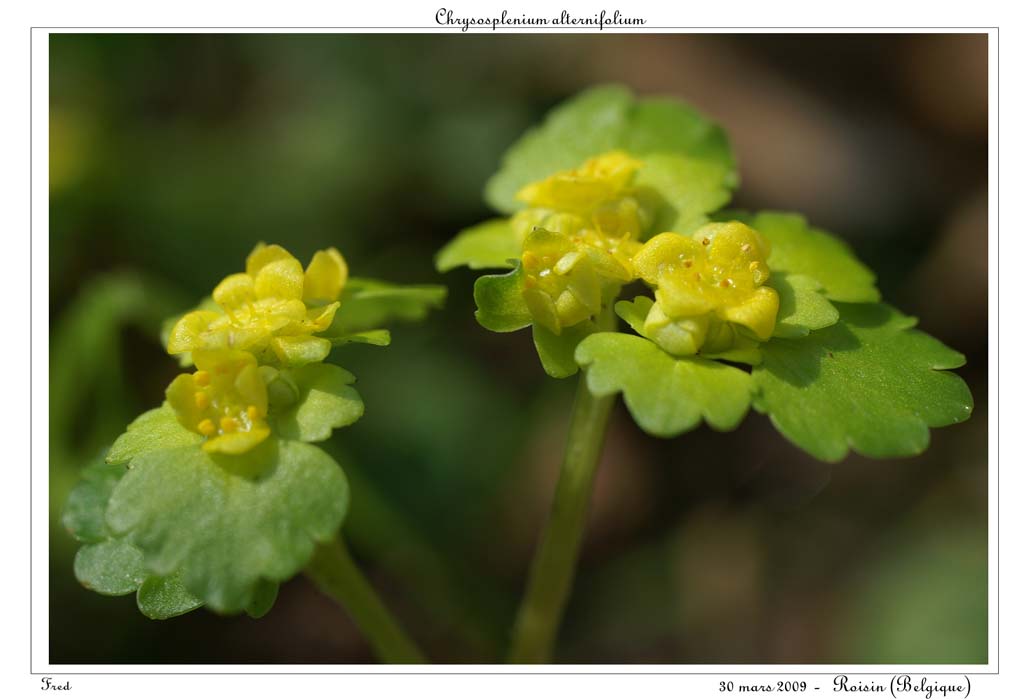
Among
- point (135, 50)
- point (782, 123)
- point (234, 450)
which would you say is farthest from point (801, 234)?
point (135, 50)

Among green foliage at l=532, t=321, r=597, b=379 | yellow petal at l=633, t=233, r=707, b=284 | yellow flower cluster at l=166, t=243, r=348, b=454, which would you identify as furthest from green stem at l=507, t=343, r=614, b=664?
yellow flower cluster at l=166, t=243, r=348, b=454

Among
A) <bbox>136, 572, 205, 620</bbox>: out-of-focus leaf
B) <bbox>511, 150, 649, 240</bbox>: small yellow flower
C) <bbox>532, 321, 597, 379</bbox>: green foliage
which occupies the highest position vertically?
<bbox>511, 150, 649, 240</bbox>: small yellow flower

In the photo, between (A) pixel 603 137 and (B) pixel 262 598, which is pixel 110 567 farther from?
(A) pixel 603 137

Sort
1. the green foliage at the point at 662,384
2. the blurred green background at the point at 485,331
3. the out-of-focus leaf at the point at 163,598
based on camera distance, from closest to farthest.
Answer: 1. the green foliage at the point at 662,384
2. the out-of-focus leaf at the point at 163,598
3. the blurred green background at the point at 485,331

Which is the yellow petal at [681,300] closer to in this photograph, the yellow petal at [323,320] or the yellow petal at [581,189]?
the yellow petal at [581,189]

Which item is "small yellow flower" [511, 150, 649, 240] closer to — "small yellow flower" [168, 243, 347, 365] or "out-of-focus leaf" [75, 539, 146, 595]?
"small yellow flower" [168, 243, 347, 365]

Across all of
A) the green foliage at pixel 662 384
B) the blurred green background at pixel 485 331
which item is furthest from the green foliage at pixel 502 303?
the blurred green background at pixel 485 331
